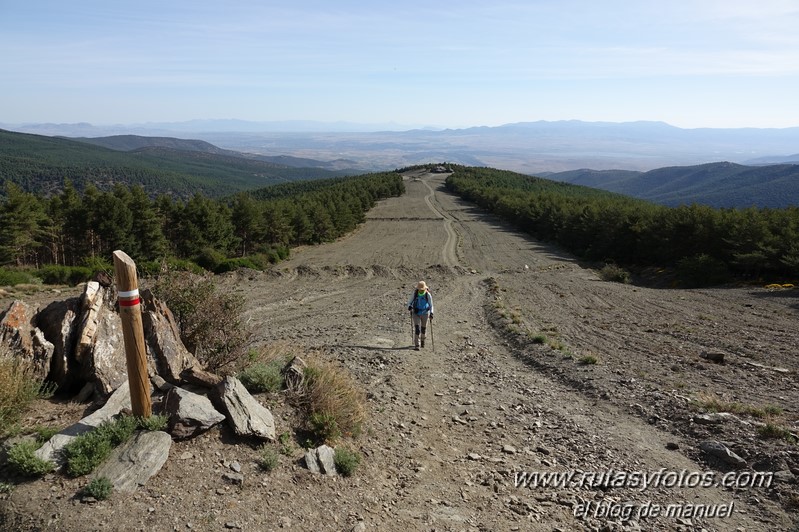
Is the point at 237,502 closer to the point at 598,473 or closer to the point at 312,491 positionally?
the point at 312,491

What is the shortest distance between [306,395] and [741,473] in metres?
5.86

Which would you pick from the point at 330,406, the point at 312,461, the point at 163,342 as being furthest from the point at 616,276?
the point at 163,342

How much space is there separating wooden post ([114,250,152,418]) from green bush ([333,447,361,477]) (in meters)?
2.23

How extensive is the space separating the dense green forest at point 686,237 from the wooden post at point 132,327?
2825cm

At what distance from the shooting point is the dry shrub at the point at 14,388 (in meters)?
5.02

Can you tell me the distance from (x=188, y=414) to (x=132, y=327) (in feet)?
3.89

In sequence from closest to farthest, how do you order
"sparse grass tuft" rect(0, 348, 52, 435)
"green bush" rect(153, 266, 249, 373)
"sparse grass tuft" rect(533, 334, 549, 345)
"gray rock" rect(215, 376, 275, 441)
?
"sparse grass tuft" rect(0, 348, 52, 435)
"gray rock" rect(215, 376, 275, 441)
"green bush" rect(153, 266, 249, 373)
"sparse grass tuft" rect(533, 334, 549, 345)

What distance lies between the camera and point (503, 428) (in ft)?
25.2

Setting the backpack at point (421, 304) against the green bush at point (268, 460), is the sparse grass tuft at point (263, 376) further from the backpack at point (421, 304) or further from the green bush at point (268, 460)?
the backpack at point (421, 304)

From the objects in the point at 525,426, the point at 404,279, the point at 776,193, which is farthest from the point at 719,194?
the point at 525,426

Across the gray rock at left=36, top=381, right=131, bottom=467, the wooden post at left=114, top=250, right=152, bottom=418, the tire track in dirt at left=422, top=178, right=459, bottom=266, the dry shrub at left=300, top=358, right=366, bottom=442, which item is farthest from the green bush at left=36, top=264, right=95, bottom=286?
the wooden post at left=114, top=250, right=152, bottom=418

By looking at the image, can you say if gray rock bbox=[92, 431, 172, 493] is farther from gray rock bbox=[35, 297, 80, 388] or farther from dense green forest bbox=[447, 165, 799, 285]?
dense green forest bbox=[447, 165, 799, 285]

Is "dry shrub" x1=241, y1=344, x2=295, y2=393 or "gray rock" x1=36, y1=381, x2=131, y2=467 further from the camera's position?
"dry shrub" x1=241, y1=344, x2=295, y2=393

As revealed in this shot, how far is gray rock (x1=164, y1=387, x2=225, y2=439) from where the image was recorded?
5.18 m
